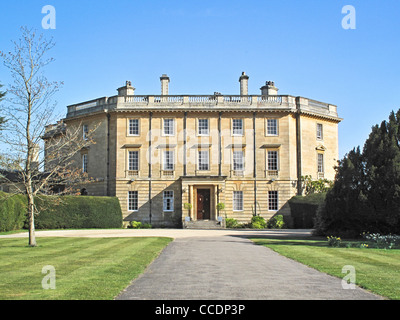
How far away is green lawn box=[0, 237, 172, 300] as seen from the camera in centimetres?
845

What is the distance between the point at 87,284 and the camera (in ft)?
30.4

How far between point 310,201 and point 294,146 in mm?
5639

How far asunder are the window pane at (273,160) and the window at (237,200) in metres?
3.47

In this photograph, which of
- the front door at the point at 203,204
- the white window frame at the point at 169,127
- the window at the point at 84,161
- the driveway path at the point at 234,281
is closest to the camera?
the driveway path at the point at 234,281

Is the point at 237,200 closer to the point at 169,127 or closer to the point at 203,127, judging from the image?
the point at 203,127

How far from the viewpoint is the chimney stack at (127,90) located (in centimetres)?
4138

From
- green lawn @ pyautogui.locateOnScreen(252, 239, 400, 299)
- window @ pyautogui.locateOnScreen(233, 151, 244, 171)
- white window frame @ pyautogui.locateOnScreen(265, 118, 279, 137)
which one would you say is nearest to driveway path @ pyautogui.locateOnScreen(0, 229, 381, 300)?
green lawn @ pyautogui.locateOnScreen(252, 239, 400, 299)

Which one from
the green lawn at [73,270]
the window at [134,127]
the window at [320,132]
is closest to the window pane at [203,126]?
the window at [134,127]

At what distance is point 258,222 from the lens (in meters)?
37.6

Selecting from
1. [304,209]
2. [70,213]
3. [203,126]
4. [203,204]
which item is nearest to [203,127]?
[203,126]

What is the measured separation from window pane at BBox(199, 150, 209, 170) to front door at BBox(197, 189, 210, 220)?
2.02m

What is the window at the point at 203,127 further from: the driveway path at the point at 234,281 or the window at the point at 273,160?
the driveway path at the point at 234,281
